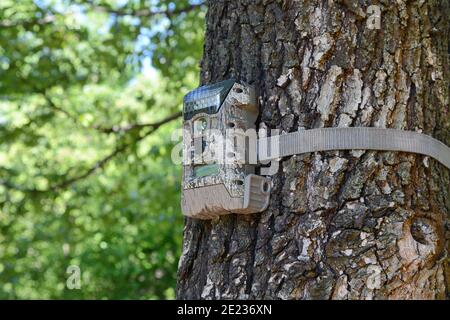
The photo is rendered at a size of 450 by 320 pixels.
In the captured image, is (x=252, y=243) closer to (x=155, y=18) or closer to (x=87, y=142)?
(x=155, y=18)

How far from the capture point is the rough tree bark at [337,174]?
209cm

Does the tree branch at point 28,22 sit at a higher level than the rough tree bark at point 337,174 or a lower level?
higher

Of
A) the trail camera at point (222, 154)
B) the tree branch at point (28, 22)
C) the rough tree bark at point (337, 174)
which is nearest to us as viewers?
the rough tree bark at point (337, 174)

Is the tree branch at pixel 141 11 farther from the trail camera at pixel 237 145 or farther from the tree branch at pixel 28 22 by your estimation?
the trail camera at pixel 237 145

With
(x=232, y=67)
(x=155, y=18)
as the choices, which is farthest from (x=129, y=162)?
(x=232, y=67)

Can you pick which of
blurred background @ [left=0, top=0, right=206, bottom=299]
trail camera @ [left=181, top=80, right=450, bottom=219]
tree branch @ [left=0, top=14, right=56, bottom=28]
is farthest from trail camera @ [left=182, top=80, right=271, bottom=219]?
tree branch @ [left=0, top=14, right=56, bottom=28]

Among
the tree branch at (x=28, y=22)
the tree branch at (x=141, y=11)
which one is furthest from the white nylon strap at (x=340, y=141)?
the tree branch at (x=28, y=22)

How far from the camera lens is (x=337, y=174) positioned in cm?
216

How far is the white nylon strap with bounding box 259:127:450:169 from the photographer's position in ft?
7.14

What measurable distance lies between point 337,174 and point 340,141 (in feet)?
0.30

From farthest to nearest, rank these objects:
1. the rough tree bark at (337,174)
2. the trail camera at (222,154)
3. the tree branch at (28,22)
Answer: the tree branch at (28,22)
the trail camera at (222,154)
the rough tree bark at (337,174)

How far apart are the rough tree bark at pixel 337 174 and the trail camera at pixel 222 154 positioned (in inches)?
2.2

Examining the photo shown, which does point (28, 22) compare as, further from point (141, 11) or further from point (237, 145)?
point (237, 145)
